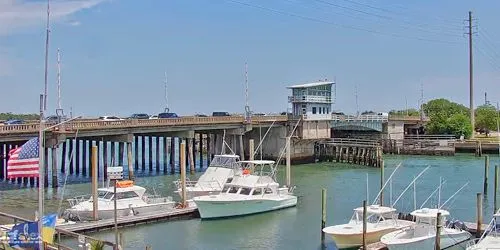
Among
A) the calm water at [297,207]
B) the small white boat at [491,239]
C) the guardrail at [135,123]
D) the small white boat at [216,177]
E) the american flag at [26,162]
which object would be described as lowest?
the calm water at [297,207]

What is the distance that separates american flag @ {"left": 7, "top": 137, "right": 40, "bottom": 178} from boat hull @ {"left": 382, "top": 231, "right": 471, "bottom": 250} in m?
17.7

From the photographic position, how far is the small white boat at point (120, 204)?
41.8 metres

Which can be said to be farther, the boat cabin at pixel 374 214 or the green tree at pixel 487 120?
the green tree at pixel 487 120

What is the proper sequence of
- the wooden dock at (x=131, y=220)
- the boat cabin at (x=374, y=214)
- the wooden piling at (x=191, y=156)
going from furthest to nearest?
the wooden piling at (x=191, y=156) → the wooden dock at (x=131, y=220) → the boat cabin at (x=374, y=214)

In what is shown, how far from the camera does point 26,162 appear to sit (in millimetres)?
25938

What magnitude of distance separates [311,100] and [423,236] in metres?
57.5

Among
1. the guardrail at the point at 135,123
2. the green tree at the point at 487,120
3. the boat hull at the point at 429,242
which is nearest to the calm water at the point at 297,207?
the boat hull at the point at 429,242

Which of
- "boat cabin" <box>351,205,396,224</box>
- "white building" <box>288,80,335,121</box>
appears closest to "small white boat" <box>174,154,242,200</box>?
"boat cabin" <box>351,205,396,224</box>

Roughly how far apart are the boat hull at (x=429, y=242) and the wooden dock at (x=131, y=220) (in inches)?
640

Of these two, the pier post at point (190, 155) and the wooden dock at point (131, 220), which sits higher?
the pier post at point (190, 155)

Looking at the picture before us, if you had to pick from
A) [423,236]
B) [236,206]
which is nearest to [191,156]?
[236,206]

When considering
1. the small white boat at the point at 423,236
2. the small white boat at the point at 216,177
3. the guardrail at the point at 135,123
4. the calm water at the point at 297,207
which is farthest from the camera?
the guardrail at the point at 135,123

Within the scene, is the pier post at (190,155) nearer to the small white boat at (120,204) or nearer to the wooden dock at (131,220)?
the small white boat at (120,204)

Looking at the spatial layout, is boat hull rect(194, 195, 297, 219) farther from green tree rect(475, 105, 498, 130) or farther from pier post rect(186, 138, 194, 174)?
green tree rect(475, 105, 498, 130)
